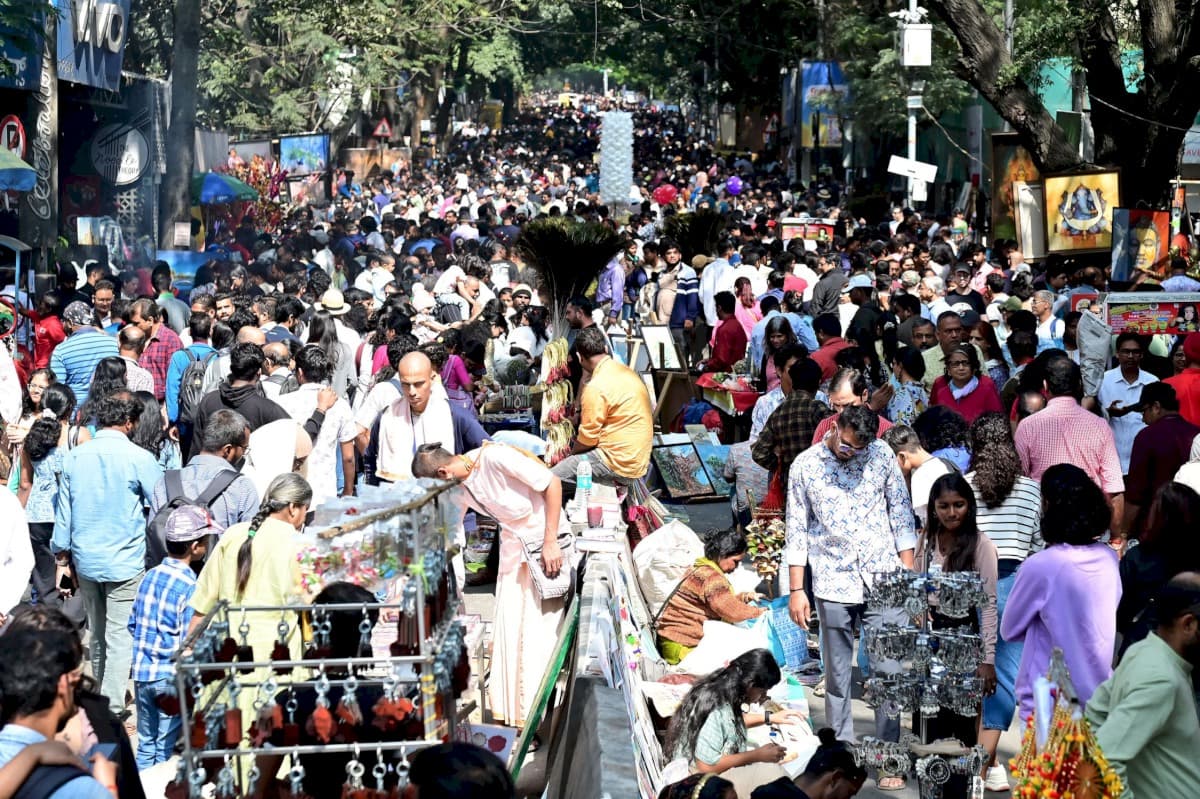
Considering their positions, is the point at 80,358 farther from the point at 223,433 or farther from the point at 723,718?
the point at 723,718

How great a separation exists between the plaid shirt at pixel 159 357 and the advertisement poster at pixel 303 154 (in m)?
21.6

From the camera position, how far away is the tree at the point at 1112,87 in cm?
1394

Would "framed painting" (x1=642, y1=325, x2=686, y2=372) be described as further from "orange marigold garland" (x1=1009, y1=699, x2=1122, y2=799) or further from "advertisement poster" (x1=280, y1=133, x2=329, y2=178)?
"advertisement poster" (x1=280, y1=133, x2=329, y2=178)

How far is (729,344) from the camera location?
50.3 feet

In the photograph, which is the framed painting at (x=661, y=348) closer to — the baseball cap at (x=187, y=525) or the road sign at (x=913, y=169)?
the baseball cap at (x=187, y=525)

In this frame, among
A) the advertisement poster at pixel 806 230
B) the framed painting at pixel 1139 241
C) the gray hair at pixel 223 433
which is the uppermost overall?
the advertisement poster at pixel 806 230

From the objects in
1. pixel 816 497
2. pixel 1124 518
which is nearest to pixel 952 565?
pixel 816 497

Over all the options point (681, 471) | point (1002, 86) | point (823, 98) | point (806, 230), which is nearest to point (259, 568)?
point (681, 471)

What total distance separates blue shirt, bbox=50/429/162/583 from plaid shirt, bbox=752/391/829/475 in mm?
3722

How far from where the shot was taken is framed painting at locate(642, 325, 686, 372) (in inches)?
644

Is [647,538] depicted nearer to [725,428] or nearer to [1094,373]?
[1094,373]

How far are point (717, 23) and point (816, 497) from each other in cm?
3993

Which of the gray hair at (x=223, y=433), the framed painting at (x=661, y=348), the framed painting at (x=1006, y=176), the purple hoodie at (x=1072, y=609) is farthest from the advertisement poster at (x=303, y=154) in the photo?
the purple hoodie at (x=1072, y=609)

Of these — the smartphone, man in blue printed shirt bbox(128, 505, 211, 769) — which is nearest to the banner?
man in blue printed shirt bbox(128, 505, 211, 769)
